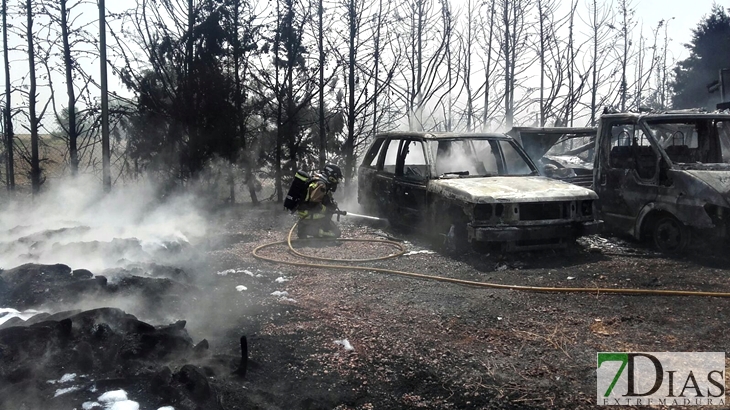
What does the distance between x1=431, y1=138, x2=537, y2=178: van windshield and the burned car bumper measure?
4.91 ft

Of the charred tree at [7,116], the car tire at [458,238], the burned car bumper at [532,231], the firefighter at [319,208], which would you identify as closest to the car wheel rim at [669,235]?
the burned car bumper at [532,231]

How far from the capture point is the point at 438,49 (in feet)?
52.9

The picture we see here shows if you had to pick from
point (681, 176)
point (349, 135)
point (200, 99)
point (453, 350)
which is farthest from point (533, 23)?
point (453, 350)

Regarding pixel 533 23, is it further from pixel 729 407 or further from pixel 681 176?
pixel 729 407

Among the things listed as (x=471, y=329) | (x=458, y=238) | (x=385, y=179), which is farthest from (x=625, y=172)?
(x=471, y=329)

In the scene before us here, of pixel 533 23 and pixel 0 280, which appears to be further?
pixel 533 23

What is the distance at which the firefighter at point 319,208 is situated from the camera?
8.63 meters

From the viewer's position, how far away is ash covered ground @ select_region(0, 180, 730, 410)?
138 inches

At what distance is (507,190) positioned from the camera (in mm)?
7402

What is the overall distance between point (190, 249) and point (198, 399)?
5.32m

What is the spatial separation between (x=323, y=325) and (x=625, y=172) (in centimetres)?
542

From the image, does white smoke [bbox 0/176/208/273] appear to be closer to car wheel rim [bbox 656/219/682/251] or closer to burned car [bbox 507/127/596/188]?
burned car [bbox 507/127/596/188]

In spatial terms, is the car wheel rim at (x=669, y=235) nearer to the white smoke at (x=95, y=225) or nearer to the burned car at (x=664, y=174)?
the burned car at (x=664, y=174)

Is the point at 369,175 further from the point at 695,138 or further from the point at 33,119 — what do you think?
the point at 33,119
